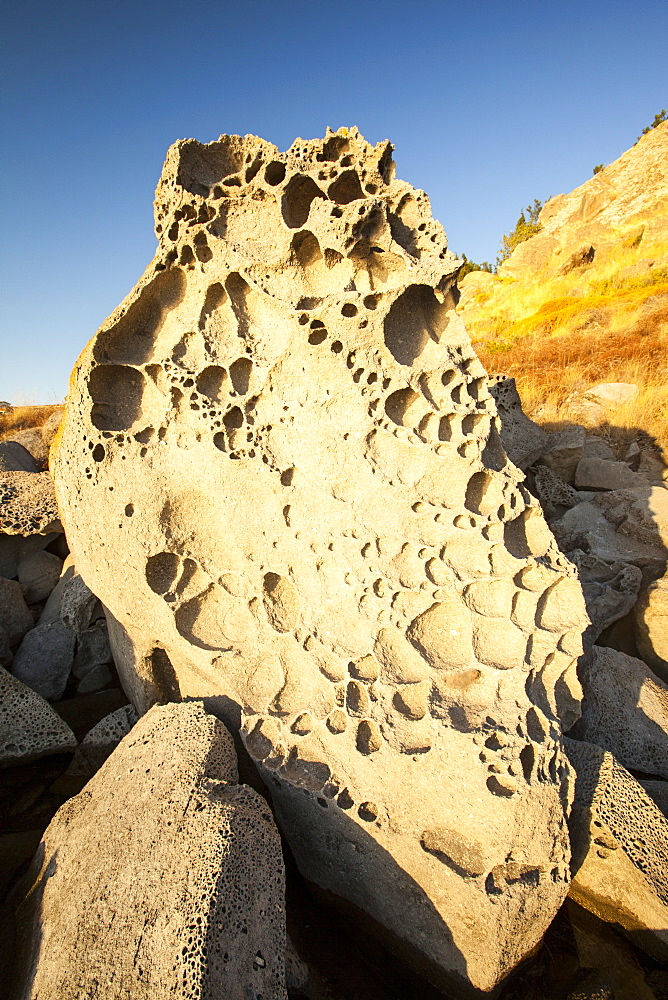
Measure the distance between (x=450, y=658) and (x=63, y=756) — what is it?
72.9 inches

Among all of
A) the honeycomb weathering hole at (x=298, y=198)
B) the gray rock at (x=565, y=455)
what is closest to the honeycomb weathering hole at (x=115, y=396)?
the honeycomb weathering hole at (x=298, y=198)

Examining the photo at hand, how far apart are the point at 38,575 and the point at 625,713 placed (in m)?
3.59

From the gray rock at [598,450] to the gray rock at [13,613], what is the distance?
477 cm

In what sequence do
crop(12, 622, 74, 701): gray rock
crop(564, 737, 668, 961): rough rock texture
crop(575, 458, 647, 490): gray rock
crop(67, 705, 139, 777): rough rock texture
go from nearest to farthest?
crop(564, 737, 668, 961): rough rock texture < crop(67, 705, 139, 777): rough rock texture < crop(12, 622, 74, 701): gray rock < crop(575, 458, 647, 490): gray rock

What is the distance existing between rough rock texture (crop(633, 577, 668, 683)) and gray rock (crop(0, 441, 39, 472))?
4375 mm

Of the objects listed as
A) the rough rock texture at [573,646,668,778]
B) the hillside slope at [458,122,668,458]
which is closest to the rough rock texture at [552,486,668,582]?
the rough rock texture at [573,646,668,778]

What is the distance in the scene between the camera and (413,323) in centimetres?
237

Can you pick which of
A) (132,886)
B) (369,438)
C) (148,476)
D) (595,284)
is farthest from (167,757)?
(595,284)

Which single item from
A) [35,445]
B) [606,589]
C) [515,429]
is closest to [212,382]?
[606,589]

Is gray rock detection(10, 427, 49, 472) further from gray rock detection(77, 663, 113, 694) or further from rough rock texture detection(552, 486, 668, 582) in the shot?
rough rock texture detection(552, 486, 668, 582)

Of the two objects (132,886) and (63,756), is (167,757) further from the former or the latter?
(63,756)

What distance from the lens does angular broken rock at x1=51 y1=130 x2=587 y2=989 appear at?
6.16 ft

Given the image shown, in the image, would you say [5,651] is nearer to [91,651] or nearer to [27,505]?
[91,651]

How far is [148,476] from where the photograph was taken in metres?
2.29
